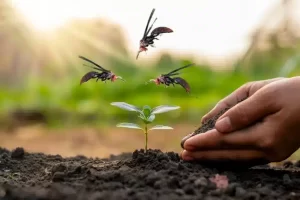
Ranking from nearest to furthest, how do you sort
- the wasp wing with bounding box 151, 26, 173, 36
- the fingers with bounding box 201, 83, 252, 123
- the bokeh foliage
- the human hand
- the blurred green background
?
the human hand, the wasp wing with bounding box 151, 26, 173, 36, the fingers with bounding box 201, 83, 252, 123, the blurred green background, the bokeh foliage

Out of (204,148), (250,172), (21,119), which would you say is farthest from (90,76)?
(21,119)

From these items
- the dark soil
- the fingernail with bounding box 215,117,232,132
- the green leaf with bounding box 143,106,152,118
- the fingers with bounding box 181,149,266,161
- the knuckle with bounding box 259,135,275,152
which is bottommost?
the dark soil

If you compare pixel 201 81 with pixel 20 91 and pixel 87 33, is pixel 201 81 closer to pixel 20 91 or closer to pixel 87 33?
pixel 87 33

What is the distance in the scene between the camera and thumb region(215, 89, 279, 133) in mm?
1093

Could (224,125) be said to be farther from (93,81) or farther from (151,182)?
(93,81)

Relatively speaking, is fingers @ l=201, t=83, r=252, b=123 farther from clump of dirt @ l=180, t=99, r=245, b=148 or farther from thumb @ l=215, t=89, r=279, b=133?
thumb @ l=215, t=89, r=279, b=133

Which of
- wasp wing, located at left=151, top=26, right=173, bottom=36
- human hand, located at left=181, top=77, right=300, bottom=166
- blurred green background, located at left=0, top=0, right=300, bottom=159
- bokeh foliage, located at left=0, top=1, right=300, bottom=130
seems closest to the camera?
human hand, located at left=181, top=77, right=300, bottom=166

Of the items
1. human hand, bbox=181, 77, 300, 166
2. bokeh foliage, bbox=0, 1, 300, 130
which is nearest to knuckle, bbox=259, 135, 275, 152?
human hand, bbox=181, 77, 300, 166

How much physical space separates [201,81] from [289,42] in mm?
893

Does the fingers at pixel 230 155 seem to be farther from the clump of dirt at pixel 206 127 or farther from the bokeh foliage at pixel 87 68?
the bokeh foliage at pixel 87 68

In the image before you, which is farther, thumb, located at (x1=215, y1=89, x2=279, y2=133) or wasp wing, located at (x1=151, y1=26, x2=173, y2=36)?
wasp wing, located at (x1=151, y1=26, x2=173, y2=36)

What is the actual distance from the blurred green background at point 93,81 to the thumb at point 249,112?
8.07 feet

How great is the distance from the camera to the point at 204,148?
1185mm

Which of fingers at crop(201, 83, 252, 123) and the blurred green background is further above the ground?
the blurred green background
